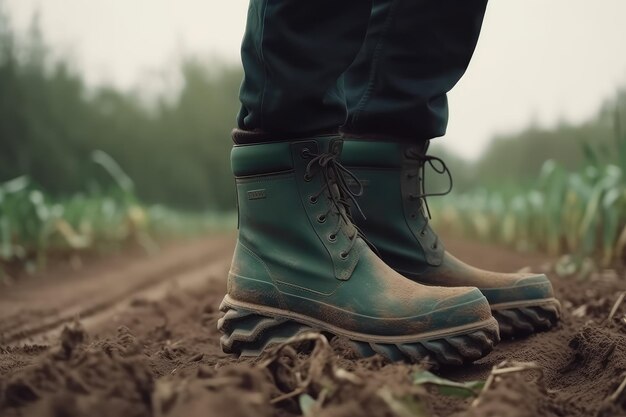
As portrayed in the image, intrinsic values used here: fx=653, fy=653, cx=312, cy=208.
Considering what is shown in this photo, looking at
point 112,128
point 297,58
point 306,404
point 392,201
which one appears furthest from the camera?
point 112,128

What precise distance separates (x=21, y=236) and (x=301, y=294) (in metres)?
2.74

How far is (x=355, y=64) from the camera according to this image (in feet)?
4.78

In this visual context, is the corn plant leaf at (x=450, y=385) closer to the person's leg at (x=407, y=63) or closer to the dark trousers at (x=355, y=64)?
the dark trousers at (x=355, y=64)

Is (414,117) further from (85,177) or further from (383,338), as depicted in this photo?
(85,177)

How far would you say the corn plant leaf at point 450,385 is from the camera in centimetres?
84

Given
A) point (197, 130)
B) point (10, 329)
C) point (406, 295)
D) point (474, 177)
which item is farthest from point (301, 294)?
point (197, 130)

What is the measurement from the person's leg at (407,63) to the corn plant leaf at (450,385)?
0.67 metres

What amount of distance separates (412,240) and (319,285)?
335 mm

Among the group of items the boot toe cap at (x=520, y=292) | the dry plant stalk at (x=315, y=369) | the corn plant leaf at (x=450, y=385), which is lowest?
the boot toe cap at (x=520, y=292)

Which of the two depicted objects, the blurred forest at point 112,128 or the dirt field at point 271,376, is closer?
the dirt field at point 271,376

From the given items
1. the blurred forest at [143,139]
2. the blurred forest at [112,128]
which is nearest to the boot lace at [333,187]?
the blurred forest at [143,139]

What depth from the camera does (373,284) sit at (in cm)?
116

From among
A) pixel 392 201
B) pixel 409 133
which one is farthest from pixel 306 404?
pixel 409 133

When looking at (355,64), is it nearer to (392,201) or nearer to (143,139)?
(392,201)
